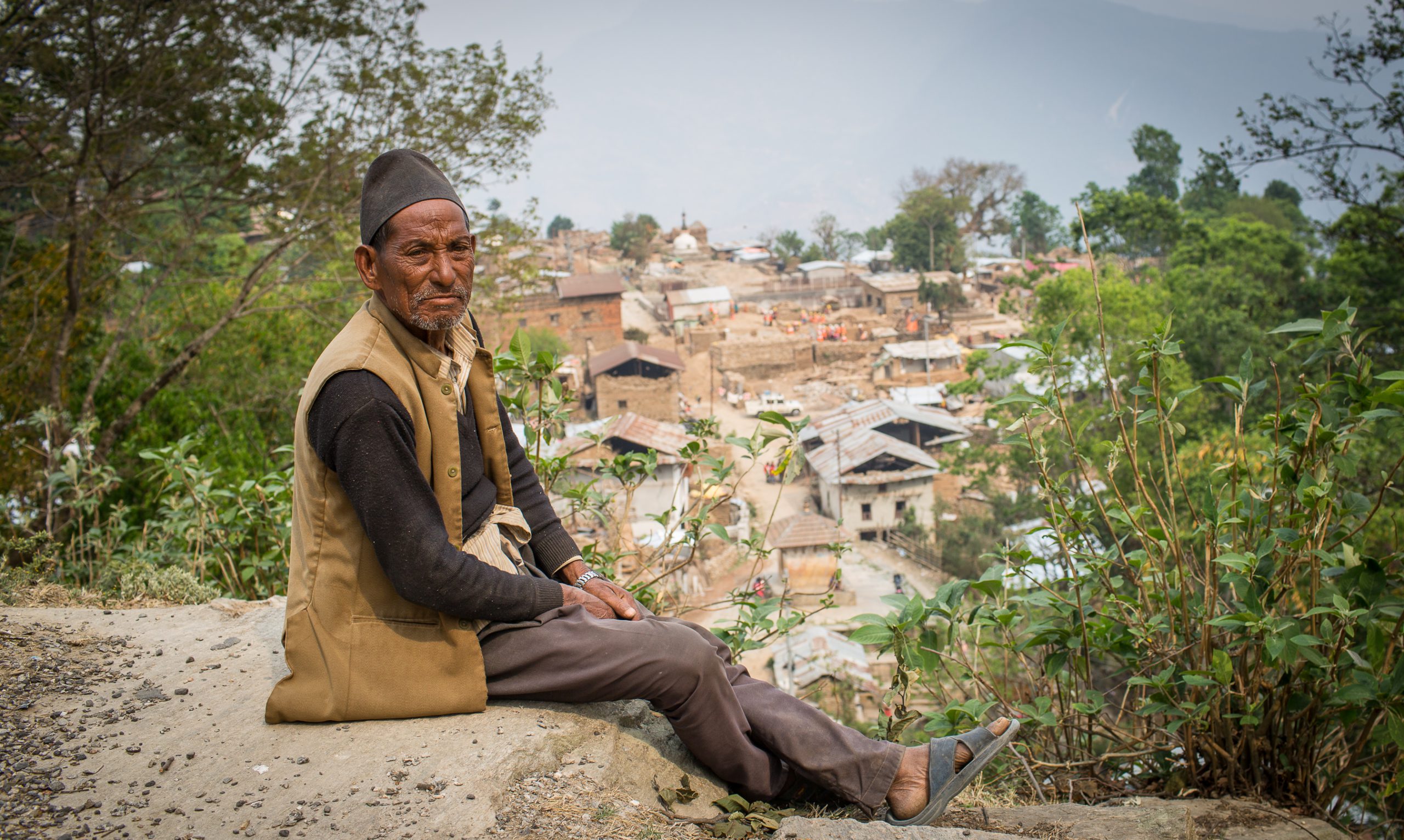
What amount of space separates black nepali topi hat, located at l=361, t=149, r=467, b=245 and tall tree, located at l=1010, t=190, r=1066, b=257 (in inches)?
2153

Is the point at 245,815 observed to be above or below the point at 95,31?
below

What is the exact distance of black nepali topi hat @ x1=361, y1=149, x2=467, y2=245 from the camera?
5.82 ft

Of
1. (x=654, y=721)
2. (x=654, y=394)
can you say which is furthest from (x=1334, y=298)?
(x=654, y=721)

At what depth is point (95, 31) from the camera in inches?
264

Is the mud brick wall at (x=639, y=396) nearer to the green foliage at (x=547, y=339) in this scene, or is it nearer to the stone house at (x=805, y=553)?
the green foliage at (x=547, y=339)

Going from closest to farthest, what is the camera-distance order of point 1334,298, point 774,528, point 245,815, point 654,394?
1. point 245,815
2. point 774,528
3. point 1334,298
4. point 654,394

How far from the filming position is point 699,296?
39.2m

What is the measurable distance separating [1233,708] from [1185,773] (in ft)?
0.69

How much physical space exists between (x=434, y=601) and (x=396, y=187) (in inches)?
32.5

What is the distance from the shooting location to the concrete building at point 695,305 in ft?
121

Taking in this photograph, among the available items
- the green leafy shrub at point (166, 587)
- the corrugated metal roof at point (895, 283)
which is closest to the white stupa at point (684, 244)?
the corrugated metal roof at point (895, 283)

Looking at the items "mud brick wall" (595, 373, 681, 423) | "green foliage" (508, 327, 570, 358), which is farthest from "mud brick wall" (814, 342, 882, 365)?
"mud brick wall" (595, 373, 681, 423)

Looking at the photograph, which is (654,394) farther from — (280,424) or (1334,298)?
(1334,298)

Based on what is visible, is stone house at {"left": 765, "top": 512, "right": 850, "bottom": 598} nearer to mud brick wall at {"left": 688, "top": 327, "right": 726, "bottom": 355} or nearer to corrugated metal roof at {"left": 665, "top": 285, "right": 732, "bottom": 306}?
mud brick wall at {"left": 688, "top": 327, "right": 726, "bottom": 355}
